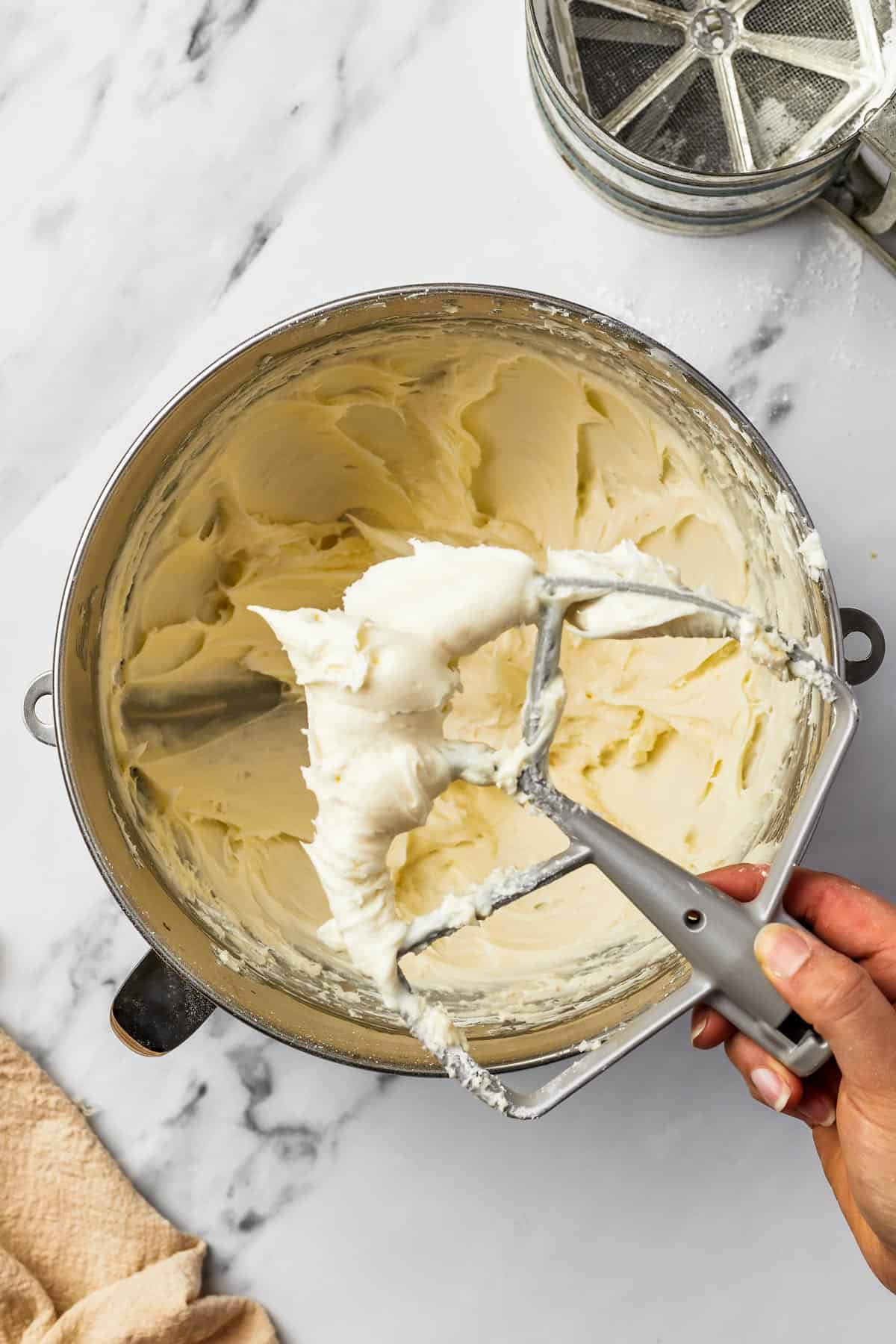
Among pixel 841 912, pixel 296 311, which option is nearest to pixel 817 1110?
pixel 841 912

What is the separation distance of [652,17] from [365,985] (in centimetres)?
97

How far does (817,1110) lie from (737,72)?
958 millimetres

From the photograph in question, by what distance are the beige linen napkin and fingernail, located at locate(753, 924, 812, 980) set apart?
0.71 metres

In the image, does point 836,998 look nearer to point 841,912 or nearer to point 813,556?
point 841,912

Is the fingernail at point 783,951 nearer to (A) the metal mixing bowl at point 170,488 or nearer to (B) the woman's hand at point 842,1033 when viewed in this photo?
(B) the woman's hand at point 842,1033

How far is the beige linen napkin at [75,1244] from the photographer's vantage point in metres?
1.12

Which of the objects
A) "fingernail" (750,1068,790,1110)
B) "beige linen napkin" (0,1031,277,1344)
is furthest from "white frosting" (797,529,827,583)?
"beige linen napkin" (0,1031,277,1344)

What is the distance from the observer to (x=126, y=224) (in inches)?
44.4

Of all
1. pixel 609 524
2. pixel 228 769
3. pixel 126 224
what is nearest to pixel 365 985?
pixel 228 769

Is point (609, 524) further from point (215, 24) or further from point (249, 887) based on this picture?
point (215, 24)

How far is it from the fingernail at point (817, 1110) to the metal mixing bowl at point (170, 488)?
0.43 ft

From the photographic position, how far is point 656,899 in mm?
743

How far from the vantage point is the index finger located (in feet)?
2.82

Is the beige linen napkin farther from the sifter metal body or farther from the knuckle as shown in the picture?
the sifter metal body
